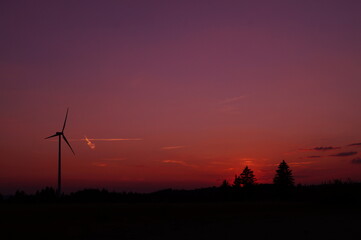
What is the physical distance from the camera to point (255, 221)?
127 ft

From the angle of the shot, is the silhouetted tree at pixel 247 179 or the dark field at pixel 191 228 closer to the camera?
the dark field at pixel 191 228

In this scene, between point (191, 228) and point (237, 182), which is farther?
point (237, 182)

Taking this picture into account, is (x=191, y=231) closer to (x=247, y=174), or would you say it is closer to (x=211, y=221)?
(x=211, y=221)

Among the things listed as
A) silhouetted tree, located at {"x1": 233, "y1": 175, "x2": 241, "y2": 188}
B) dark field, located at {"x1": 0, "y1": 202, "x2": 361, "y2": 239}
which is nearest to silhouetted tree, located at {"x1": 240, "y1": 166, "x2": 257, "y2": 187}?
silhouetted tree, located at {"x1": 233, "y1": 175, "x2": 241, "y2": 188}

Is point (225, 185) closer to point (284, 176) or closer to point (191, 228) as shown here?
point (284, 176)

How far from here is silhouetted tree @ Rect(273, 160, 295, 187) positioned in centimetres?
8944

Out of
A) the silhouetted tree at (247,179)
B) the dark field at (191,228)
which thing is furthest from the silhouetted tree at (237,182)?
the dark field at (191,228)

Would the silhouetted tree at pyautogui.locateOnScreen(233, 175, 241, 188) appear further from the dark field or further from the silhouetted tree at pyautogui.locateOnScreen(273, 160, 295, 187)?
the dark field

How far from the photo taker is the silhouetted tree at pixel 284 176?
89438mm

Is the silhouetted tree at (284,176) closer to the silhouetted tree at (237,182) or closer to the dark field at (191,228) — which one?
the silhouetted tree at (237,182)

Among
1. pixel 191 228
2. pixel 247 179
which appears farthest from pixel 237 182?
pixel 191 228

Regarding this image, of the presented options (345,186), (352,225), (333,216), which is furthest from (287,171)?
(352,225)

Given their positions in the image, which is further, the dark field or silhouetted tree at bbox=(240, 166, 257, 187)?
silhouetted tree at bbox=(240, 166, 257, 187)

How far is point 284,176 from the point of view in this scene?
89688 millimetres
